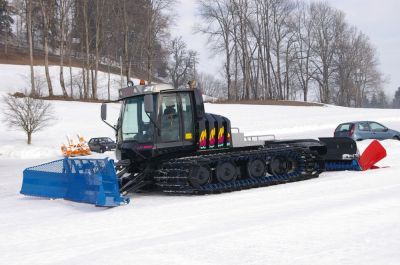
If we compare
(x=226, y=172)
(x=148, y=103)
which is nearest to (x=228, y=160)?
(x=226, y=172)

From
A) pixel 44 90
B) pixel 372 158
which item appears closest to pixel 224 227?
pixel 372 158

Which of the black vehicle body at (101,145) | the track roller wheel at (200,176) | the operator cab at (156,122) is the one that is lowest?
the black vehicle body at (101,145)

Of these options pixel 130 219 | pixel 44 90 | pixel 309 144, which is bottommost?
pixel 130 219

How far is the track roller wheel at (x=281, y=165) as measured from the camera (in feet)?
43.4

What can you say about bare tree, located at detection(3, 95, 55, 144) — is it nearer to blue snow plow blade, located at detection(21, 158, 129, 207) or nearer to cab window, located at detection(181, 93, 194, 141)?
blue snow plow blade, located at detection(21, 158, 129, 207)

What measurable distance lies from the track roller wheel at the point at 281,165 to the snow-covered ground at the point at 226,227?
2.41ft

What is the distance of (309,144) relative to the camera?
14.1 metres

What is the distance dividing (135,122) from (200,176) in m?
1.95

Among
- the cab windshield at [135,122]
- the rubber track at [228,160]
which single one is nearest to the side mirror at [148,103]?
the cab windshield at [135,122]

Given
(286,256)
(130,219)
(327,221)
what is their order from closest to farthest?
1. (286,256)
2. (327,221)
3. (130,219)

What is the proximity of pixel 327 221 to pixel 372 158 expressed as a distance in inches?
300

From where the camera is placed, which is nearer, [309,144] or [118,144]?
[118,144]

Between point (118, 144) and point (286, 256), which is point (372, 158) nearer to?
point (118, 144)

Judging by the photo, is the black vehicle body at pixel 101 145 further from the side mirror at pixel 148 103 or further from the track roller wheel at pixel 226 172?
the side mirror at pixel 148 103
